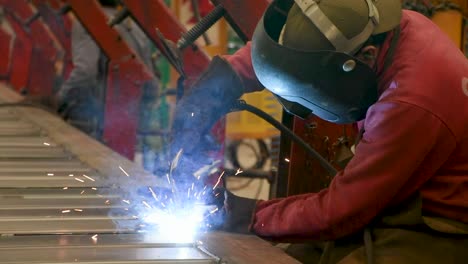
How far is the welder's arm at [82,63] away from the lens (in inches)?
280

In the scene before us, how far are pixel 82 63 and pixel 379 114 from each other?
216 inches

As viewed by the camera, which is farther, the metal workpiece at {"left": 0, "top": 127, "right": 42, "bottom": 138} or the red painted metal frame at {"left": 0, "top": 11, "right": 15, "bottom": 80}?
the red painted metal frame at {"left": 0, "top": 11, "right": 15, "bottom": 80}

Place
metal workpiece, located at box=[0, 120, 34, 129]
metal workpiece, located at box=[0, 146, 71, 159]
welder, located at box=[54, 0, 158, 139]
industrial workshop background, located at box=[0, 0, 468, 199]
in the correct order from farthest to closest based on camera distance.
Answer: welder, located at box=[54, 0, 158, 139] → metal workpiece, located at box=[0, 120, 34, 129] → metal workpiece, located at box=[0, 146, 71, 159] → industrial workshop background, located at box=[0, 0, 468, 199]

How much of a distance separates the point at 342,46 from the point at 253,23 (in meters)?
0.94

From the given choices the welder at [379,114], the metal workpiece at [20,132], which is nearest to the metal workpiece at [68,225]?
the welder at [379,114]

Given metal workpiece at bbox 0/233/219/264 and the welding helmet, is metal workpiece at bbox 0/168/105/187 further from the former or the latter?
the welding helmet

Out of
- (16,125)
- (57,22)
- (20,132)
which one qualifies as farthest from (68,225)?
(57,22)

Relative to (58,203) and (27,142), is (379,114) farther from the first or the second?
(27,142)

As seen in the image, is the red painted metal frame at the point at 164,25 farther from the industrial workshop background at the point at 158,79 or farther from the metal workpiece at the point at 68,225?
the metal workpiece at the point at 68,225

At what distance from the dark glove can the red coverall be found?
17.1 inches

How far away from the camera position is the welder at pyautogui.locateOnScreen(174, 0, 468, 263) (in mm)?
1917

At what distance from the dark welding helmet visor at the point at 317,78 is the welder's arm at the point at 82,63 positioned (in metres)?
5.19

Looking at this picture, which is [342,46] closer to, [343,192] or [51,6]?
[343,192]

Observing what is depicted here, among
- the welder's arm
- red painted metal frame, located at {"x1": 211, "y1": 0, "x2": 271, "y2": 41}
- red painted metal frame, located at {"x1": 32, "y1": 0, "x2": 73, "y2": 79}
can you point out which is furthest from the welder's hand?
red painted metal frame, located at {"x1": 32, "y1": 0, "x2": 73, "y2": 79}
